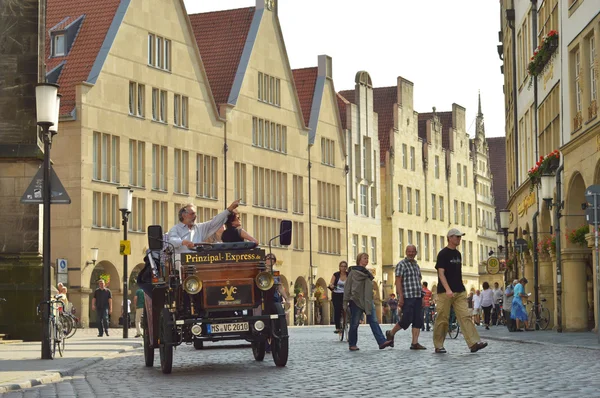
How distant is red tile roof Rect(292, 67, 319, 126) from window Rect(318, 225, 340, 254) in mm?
6885

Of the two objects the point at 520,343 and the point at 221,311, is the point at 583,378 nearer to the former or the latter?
the point at 221,311

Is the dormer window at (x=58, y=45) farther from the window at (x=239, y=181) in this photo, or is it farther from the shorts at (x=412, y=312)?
the shorts at (x=412, y=312)

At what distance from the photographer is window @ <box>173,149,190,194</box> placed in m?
68.1

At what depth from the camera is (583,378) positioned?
15023 mm

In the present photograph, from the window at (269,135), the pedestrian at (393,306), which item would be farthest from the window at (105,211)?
the pedestrian at (393,306)

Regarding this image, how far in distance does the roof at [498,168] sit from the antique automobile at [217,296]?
112928mm

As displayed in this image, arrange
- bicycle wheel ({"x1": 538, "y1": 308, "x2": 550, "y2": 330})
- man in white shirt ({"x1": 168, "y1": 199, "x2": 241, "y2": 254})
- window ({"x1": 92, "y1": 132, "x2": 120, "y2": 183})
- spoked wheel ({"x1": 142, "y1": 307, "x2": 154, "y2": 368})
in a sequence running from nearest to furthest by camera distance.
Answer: man in white shirt ({"x1": 168, "y1": 199, "x2": 241, "y2": 254}) → spoked wheel ({"x1": 142, "y1": 307, "x2": 154, "y2": 368}) → bicycle wheel ({"x1": 538, "y1": 308, "x2": 550, "y2": 330}) → window ({"x1": 92, "y1": 132, "x2": 120, "y2": 183})

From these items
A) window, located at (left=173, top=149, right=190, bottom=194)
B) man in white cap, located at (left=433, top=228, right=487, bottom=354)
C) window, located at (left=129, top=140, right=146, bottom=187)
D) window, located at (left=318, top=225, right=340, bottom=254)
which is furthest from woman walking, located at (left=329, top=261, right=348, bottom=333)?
window, located at (left=318, top=225, right=340, bottom=254)

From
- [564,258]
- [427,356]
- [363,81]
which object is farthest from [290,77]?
[427,356]

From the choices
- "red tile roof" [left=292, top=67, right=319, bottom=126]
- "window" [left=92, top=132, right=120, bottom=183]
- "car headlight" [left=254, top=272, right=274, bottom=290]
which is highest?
"red tile roof" [left=292, top=67, right=319, bottom=126]

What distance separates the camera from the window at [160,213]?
6594 centimetres

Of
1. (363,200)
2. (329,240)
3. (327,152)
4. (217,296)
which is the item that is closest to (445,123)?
(363,200)

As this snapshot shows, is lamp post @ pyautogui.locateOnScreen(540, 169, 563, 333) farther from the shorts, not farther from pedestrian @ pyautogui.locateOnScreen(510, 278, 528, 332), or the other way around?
the shorts

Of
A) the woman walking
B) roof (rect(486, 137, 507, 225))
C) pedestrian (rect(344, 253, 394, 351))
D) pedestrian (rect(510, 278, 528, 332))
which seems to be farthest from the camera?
roof (rect(486, 137, 507, 225))
